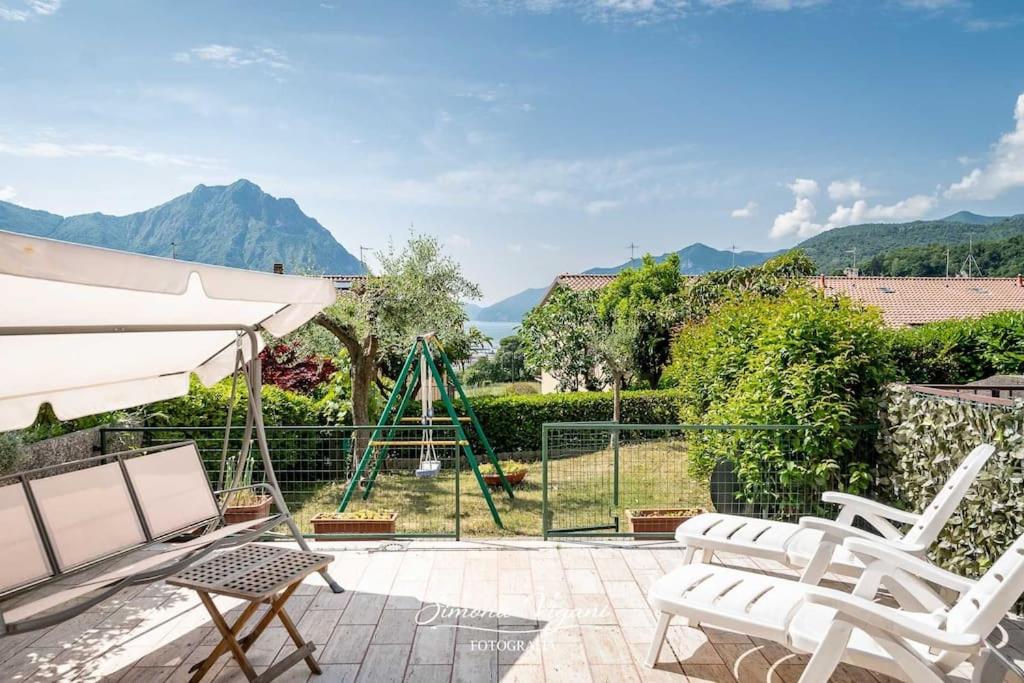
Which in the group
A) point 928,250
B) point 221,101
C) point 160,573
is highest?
point 221,101

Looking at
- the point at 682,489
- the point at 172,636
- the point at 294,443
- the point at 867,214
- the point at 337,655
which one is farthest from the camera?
the point at 867,214

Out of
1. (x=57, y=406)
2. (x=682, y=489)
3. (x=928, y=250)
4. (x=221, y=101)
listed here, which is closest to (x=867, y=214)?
(x=928, y=250)

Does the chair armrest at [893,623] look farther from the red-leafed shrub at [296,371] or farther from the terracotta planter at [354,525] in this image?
the red-leafed shrub at [296,371]

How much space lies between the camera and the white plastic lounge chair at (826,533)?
128 inches

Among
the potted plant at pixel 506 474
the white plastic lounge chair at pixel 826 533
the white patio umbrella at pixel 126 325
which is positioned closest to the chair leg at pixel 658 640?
the white plastic lounge chair at pixel 826 533

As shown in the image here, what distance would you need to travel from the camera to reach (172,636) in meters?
3.74

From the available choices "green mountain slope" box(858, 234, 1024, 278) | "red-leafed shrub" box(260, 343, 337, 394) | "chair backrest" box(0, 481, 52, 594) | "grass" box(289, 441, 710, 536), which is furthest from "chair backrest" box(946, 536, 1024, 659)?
"green mountain slope" box(858, 234, 1024, 278)

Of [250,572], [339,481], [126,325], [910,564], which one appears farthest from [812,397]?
[339,481]

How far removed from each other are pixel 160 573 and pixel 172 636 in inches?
36.0

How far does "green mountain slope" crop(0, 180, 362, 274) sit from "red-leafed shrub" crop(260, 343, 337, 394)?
81576 mm

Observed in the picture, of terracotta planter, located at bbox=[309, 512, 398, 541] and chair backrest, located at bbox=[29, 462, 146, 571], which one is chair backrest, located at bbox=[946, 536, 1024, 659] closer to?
chair backrest, located at bbox=[29, 462, 146, 571]

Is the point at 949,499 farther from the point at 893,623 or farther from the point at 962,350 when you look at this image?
the point at 962,350

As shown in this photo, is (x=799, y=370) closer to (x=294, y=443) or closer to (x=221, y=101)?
(x=294, y=443)

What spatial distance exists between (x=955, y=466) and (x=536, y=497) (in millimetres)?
6118
